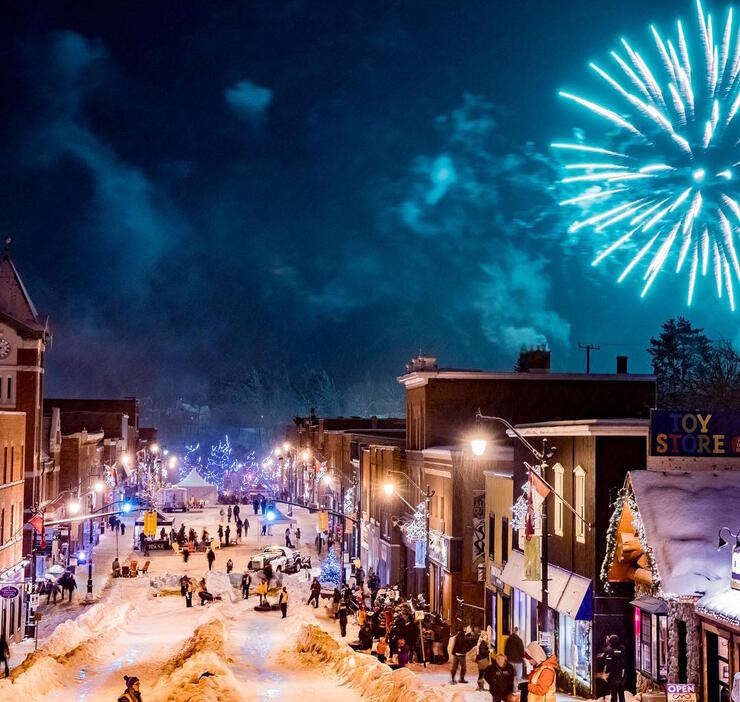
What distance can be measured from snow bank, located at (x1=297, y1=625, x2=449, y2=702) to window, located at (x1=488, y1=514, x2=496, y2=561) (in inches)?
302

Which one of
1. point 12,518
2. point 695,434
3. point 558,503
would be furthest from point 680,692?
point 12,518

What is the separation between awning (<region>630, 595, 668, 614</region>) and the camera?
70.8 feet

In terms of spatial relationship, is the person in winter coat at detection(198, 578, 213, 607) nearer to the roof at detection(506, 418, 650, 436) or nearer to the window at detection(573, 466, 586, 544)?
the window at detection(573, 466, 586, 544)

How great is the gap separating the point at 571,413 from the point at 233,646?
2324 centimetres

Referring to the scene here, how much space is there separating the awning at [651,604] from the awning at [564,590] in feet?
6.58

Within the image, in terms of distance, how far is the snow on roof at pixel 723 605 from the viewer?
18.6m

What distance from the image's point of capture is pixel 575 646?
26562 millimetres

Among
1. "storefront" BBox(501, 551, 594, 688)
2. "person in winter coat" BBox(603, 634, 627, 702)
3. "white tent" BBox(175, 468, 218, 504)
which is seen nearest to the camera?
"person in winter coat" BBox(603, 634, 627, 702)

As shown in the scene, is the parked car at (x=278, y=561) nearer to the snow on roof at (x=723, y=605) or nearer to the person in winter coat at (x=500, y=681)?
the person in winter coat at (x=500, y=681)

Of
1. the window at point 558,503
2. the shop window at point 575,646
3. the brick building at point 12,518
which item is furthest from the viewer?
the brick building at point 12,518

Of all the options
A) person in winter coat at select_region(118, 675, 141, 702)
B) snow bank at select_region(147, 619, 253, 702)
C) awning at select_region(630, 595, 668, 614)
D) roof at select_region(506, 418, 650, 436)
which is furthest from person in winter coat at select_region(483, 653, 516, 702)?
person in winter coat at select_region(118, 675, 141, 702)

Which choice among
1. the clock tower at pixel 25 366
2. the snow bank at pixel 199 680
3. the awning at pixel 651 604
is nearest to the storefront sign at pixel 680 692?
the awning at pixel 651 604

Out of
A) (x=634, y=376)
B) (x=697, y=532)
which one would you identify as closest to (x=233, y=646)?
(x=697, y=532)

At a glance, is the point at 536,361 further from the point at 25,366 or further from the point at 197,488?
the point at 197,488
